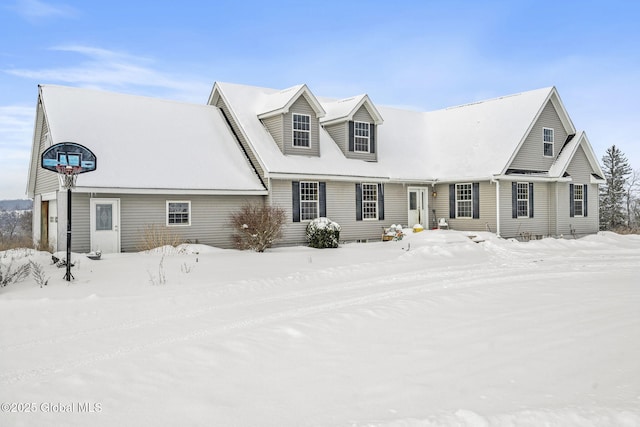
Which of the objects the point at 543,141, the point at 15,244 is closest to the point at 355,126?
the point at 543,141

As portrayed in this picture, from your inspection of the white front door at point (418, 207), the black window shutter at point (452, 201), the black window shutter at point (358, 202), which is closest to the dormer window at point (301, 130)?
the black window shutter at point (358, 202)

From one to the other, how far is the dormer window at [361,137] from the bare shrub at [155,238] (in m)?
10.0

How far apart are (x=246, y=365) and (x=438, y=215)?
20826 mm

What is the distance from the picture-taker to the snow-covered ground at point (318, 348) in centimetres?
514

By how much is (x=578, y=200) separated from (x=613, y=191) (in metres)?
20.8

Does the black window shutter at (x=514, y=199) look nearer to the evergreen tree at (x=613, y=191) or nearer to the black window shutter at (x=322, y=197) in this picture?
the black window shutter at (x=322, y=197)

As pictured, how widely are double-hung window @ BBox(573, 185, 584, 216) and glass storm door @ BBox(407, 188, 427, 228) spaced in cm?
835

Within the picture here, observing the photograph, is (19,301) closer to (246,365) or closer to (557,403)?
(246,365)

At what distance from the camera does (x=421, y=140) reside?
28453 millimetres

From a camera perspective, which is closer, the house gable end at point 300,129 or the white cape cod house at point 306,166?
the white cape cod house at point 306,166

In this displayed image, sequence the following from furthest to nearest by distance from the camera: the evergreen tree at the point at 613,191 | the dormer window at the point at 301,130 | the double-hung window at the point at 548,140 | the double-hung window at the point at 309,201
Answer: the evergreen tree at the point at 613,191 < the double-hung window at the point at 548,140 < the dormer window at the point at 301,130 < the double-hung window at the point at 309,201

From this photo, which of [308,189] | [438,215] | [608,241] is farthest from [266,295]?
[608,241]

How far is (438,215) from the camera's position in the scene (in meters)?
26.1

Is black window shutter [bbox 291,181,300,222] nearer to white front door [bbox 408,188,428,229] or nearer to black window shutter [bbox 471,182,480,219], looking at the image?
white front door [bbox 408,188,428,229]
